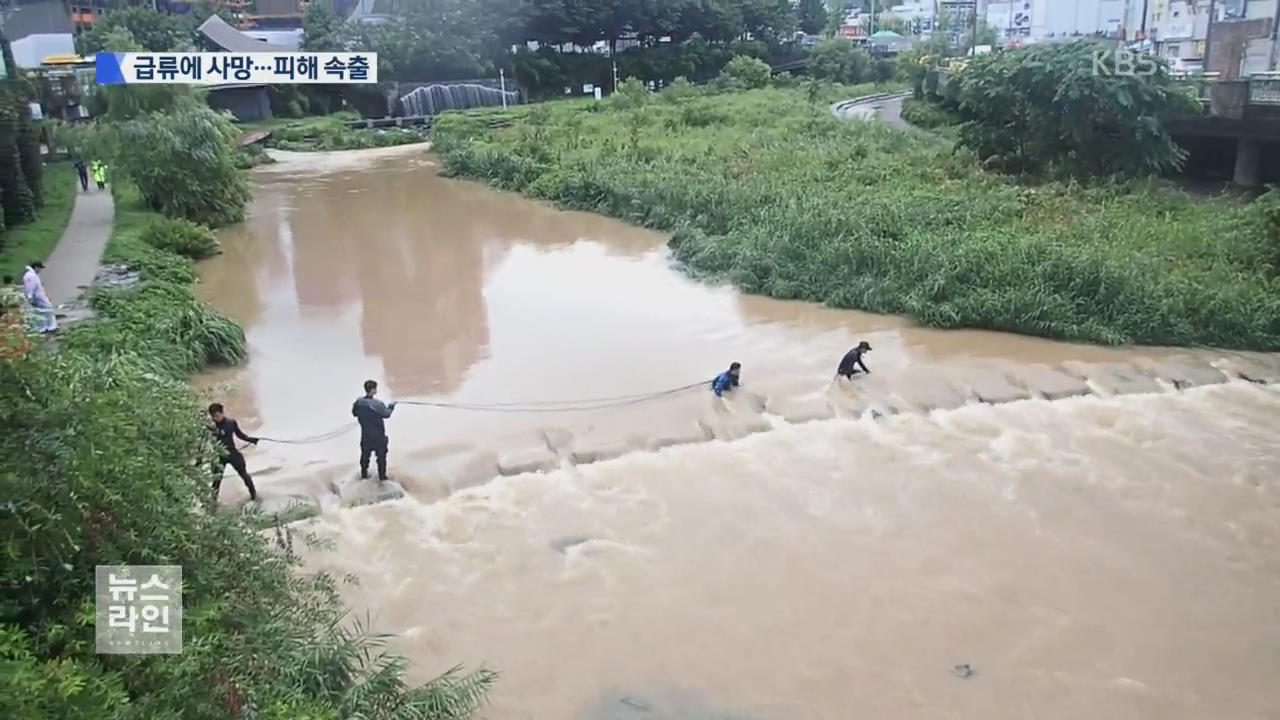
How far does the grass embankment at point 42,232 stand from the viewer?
19.3 meters

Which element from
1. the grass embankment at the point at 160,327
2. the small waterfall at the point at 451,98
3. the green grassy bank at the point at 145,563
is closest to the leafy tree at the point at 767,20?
the small waterfall at the point at 451,98

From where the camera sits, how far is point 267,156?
41438mm

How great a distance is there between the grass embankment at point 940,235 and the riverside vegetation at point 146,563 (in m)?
11.6

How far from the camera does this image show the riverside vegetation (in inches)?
207

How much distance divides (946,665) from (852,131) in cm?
2838

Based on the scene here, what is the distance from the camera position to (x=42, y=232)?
72.0ft

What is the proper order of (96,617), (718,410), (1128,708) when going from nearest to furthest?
(96,617), (1128,708), (718,410)

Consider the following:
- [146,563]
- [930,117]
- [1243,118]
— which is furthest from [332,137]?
[146,563]

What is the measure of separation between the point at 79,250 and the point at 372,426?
13.2 m

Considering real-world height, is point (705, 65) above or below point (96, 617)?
above

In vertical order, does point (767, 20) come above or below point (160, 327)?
above

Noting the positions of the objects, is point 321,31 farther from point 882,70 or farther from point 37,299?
point 37,299

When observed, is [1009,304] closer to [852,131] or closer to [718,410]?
[718,410]

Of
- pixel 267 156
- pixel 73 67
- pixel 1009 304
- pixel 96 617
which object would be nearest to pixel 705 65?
pixel 267 156
